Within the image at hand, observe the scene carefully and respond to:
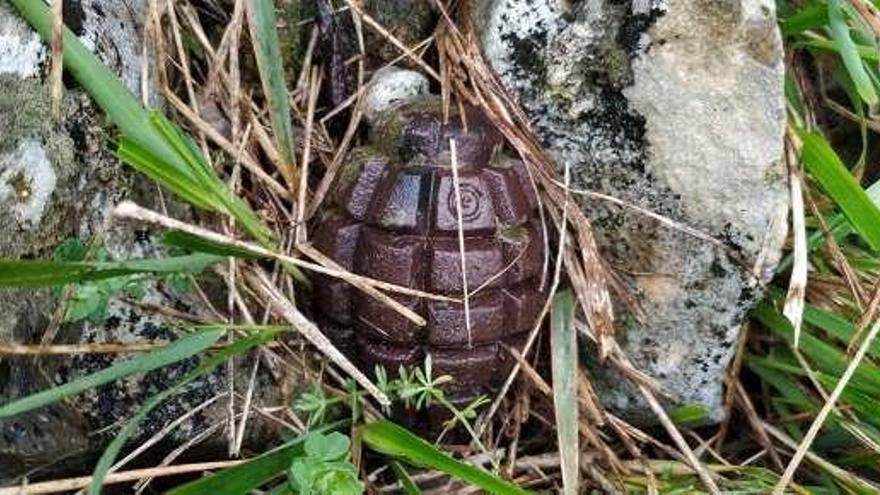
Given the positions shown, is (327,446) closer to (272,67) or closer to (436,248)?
(436,248)

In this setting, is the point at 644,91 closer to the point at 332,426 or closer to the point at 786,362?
the point at 786,362

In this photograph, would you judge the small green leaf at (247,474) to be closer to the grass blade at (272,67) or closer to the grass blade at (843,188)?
the grass blade at (272,67)

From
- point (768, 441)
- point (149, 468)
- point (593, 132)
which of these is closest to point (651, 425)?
point (768, 441)

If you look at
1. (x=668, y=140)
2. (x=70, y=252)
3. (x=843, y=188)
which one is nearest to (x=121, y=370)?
(x=70, y=252)

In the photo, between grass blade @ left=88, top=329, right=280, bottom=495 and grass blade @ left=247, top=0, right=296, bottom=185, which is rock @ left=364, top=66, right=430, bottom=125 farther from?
grass blade @ left=88, top=329, right=280, bottom=495

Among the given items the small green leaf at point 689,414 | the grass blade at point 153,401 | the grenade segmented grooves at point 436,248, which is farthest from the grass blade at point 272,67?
the small green leaf at point 689,414

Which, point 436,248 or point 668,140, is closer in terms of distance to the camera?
point 436,248

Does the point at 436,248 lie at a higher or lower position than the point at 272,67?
lower
